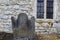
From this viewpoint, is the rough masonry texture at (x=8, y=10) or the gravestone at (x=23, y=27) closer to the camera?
the gravestone at (x=23, y=27)

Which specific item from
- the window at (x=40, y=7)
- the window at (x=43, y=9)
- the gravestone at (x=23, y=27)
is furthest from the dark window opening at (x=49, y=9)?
the gravestone at (x=23, y=27)

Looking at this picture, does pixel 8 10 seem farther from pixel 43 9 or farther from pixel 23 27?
pixel 23 27

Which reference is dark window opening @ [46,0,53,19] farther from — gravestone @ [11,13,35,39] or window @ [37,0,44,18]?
gravestone @ [11,13,35,39]

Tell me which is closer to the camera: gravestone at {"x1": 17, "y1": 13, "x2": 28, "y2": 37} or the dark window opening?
gravestone at {"x1": 17, "y1": 13, "x2": 28, "y2": 37}

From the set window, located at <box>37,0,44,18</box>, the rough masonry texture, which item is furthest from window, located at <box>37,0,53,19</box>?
A: the rough masonry texture

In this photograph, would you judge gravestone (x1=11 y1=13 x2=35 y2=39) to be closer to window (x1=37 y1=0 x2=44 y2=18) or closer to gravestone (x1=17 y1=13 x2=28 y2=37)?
gravestone (x1=17 y1=13 x2=28 y2=37)

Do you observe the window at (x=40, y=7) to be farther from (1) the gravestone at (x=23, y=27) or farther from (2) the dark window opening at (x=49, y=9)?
(1) the gravestone at (x=23, y=27)

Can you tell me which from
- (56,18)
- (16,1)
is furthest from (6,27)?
(56,18)

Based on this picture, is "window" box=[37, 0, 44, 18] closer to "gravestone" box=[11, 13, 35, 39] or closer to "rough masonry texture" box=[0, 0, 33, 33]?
"rough masonry texture" box=[0, 0, 33, 33]

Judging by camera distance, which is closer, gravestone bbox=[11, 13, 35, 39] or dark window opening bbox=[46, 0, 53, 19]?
gravestone bbox=[11, 13, 35, 39]

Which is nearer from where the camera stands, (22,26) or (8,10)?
(22,26)

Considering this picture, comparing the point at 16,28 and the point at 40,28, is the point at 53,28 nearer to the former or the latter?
the point at 40,28

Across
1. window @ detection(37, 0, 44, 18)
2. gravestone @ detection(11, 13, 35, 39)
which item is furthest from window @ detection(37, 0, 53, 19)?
gravestone @ detection(11, 13, 35, 39)

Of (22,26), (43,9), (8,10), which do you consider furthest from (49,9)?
(22,26)
